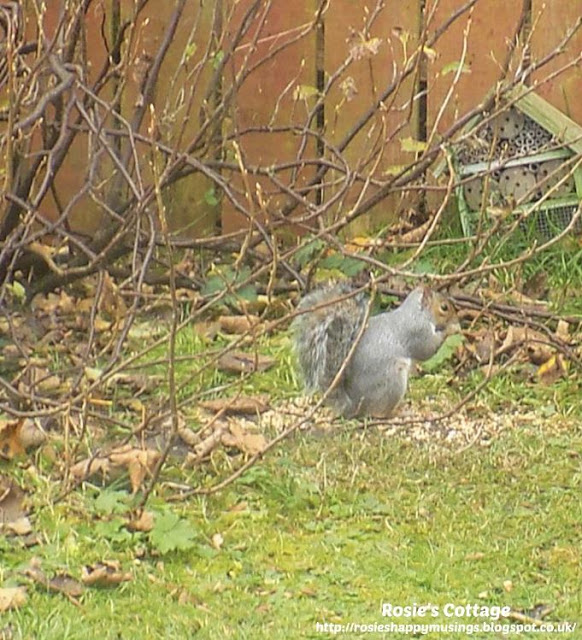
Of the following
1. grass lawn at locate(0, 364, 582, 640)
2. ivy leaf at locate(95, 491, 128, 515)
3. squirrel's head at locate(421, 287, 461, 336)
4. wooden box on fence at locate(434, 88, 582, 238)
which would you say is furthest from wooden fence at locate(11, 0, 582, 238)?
ivy leaf at locate(95, 491, 128, 515)

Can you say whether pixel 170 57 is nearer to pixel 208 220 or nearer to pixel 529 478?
pixel 208 220

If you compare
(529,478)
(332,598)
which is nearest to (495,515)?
(529,478)

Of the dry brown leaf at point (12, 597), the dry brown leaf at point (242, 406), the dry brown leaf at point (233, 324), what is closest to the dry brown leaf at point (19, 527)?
the dry brown leaf at point (12, 597)

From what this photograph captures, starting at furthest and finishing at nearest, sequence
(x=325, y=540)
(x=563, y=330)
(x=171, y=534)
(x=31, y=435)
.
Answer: (x=563, y=330), (x=31, y=435), (x=325, y=540), (x=171, y=534)

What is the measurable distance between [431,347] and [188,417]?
2.36 feet

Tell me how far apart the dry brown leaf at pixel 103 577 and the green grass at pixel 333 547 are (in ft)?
0.05

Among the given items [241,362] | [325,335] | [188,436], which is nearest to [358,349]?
[325,335]

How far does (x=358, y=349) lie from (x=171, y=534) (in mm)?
956

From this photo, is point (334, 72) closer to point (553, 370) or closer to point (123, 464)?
point (553, 370)

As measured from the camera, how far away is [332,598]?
3061 mm

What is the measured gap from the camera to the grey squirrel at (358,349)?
3.94 meters

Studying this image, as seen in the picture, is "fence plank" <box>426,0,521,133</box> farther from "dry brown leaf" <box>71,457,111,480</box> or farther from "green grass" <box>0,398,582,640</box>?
"dry brown leaf" <box>71,457,111,480</box>

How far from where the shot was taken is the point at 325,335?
3.92m

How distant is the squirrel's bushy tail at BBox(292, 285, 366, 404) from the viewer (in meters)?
3.93
